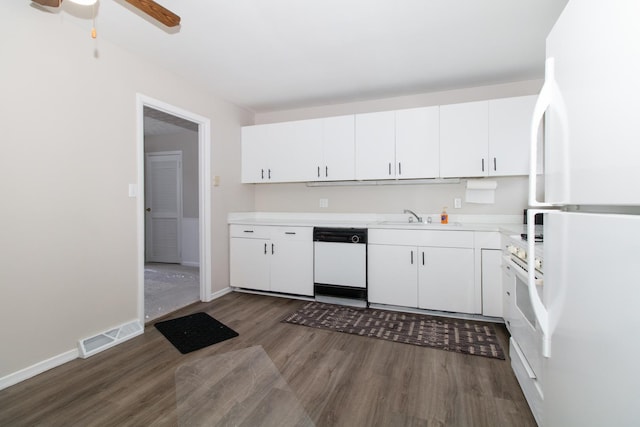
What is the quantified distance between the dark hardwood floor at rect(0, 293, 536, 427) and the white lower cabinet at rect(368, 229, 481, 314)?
52 centimetres

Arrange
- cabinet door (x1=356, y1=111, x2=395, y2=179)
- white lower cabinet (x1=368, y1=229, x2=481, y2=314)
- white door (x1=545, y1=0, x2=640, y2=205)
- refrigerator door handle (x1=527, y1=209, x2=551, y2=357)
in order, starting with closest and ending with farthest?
white door (x1=545, y1=0, x2=640, y2=205) → refrigerator door handle (x1=527, y1=209, x2=551, y2=357) → white lower cabinet (x1=368, y1=229, x2=481, y2=314) → cabinet door (x1=356, y1=111, x2=395, y2=179)

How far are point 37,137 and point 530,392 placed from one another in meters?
3.42

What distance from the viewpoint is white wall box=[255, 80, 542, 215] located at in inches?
131

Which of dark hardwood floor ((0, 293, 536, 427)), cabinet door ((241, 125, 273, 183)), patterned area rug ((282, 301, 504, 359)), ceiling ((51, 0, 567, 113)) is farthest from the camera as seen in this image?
cabinet door ((241, 125, 273, 183))

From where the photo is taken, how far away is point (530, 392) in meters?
1.67

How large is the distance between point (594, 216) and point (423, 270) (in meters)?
2.40

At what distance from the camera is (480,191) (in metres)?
3.42

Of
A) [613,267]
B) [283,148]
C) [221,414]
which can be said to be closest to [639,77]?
[613,267]

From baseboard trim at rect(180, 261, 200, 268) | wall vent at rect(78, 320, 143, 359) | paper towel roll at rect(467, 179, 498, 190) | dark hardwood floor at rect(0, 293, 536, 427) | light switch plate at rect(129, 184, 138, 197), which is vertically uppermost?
paper towel roll at rect(467, 179, 498, 190)

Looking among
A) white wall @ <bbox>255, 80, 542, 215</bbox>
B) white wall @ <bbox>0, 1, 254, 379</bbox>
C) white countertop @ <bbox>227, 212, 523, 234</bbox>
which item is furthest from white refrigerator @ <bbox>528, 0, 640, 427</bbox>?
white wall @ <bbox>0, 1, 254, 379</bbox>

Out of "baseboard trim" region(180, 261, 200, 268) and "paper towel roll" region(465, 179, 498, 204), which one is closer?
"paper towel roll" region(465, 179, 498, 204)

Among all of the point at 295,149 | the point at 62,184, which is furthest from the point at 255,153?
the point at 62,184

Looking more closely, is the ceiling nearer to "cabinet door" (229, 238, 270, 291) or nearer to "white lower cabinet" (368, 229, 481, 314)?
"white lower cabinet" (368, 229, 481, 314)

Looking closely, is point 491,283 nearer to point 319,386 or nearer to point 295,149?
point 319,386
